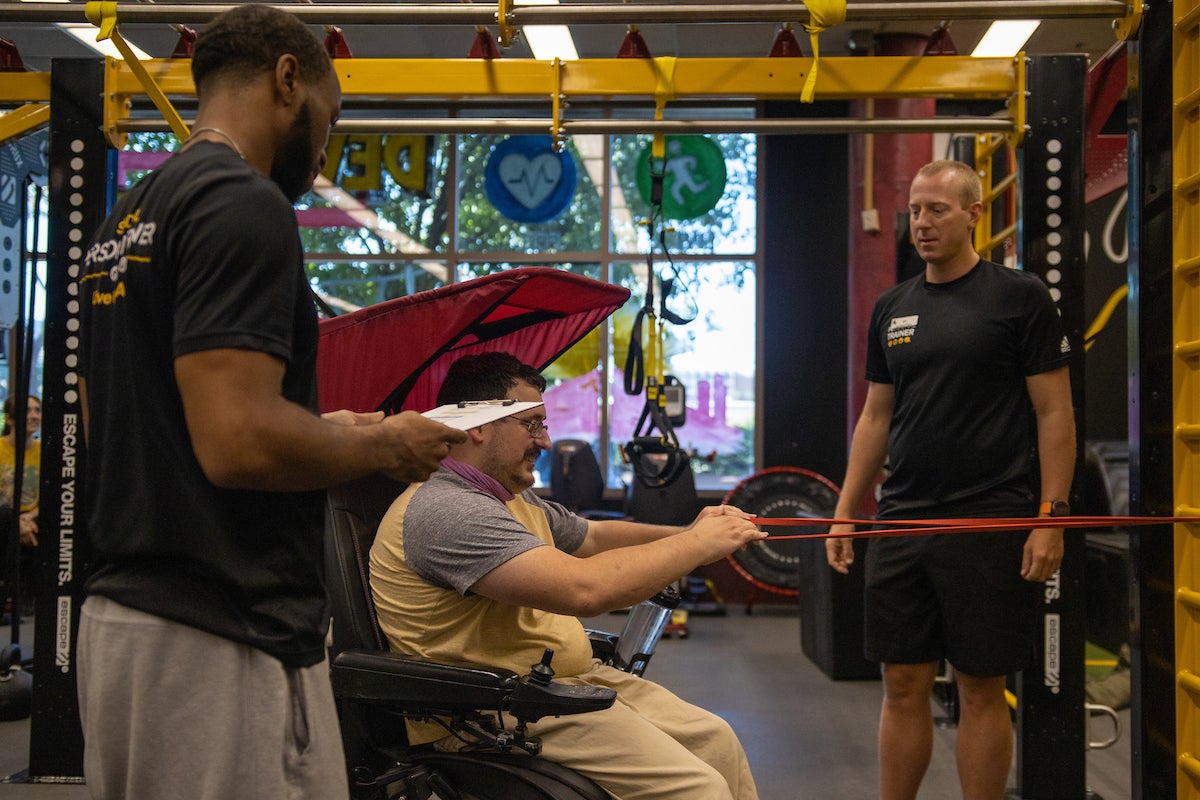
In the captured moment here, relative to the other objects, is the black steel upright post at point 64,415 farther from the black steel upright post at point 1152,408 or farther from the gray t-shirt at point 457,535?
the black steel upright post at point 1152,408

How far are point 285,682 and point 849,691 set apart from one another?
4.25m

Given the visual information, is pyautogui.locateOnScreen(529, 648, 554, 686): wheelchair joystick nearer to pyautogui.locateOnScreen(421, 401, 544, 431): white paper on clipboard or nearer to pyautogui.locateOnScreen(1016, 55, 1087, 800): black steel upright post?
pyautogui.locateOnScreen(421, 401, 544, 431): white paper on clipboard

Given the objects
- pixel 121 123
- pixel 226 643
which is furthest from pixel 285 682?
pixel 121 123

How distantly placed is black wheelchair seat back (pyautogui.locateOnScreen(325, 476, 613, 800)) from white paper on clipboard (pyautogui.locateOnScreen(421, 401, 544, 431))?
562 mm

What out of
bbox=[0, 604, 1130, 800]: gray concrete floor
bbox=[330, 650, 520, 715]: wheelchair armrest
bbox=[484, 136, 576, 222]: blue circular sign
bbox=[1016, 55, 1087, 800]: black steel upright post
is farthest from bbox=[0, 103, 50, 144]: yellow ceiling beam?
bbox=[484, 136, 576, 222]: blue circular sign

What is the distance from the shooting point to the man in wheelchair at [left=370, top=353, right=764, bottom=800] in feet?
6.23

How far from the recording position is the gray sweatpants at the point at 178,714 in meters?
1.20

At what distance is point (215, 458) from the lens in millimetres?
1142

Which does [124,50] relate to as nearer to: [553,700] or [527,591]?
[527,591]

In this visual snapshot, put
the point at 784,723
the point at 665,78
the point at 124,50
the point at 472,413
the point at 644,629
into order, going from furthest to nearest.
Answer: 1. the point at 784,723
2. the point at 665,78
3. the point at 124,50
4. the point at 644,629
5. the point at 472,413

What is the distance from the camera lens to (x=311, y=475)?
3.93ft

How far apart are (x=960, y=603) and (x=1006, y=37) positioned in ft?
19.2

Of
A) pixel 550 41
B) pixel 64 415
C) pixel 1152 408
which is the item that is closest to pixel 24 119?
pixel 64 415

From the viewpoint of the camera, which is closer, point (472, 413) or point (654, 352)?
point (472, 413)
